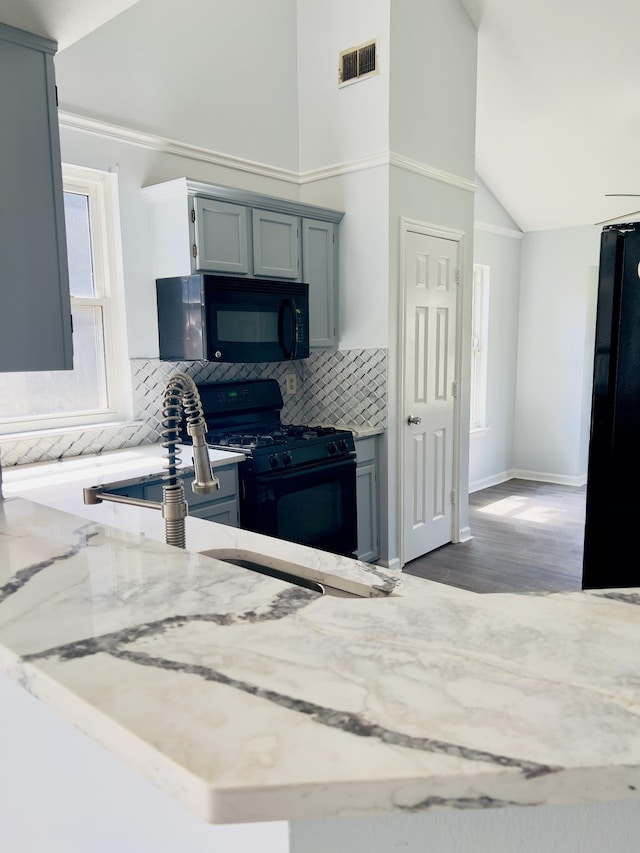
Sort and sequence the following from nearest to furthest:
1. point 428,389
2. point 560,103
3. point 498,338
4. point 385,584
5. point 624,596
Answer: point 624,596
point 385,584
point 428,389
point 560,103
point 498,338

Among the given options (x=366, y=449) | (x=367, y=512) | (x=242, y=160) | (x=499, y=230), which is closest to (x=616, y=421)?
(x=366, y=449)

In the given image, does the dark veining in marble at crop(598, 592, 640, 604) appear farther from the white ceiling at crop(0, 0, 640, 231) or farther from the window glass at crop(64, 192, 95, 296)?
the white ceiling at crop(0, 0, 640, 231)

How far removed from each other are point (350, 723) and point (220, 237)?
2.95 metres

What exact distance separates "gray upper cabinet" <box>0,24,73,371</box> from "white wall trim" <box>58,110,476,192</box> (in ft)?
5.16

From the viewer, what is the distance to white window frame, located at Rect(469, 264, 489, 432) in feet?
19.3

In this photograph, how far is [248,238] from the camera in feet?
10.9

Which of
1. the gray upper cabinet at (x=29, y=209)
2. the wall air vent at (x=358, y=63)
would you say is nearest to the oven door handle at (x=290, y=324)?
the wall air vent at (x=358, y=63)

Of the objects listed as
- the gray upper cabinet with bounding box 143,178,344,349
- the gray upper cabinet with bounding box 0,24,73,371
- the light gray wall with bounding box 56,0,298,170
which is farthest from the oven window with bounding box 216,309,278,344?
the gray upper cabinet with bounding box 0,24,73,371

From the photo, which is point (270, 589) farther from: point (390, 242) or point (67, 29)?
point (390, 242)

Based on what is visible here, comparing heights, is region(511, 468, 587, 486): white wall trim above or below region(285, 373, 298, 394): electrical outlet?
below

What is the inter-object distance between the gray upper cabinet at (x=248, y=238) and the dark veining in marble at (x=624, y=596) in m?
2.61

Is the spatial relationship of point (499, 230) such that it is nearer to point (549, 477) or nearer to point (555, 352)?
point (555, 352)

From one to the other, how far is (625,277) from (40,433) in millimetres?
2474

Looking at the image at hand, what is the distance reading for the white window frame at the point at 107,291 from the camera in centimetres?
300
